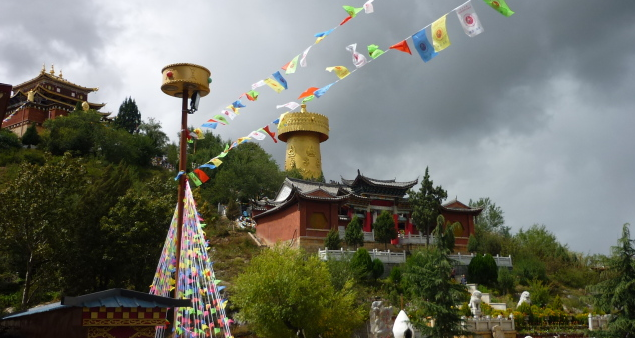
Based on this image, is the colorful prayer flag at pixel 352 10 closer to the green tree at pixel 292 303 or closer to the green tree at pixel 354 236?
the green tree at pixel 292 303

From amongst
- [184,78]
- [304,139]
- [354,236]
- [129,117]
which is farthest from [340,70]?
[129,117]

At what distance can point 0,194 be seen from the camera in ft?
57.8

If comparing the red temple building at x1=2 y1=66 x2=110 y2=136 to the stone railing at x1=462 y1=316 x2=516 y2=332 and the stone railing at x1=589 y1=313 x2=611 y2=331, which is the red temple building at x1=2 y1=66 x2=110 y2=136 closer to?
the stone railing at x1=462 y1=316 x2=516 y2=332

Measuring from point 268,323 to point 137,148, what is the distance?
32739 millimetres

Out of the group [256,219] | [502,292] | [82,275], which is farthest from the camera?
[256,219]

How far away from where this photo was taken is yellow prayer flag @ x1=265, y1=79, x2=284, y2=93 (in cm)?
1090

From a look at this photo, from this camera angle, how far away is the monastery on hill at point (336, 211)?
2905 cm

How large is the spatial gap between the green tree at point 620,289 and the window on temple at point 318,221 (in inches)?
626

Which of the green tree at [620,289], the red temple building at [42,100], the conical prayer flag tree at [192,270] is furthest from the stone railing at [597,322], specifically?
the red temple building at [42,100]

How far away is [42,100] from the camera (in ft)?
164

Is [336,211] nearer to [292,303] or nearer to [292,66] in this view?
[292,303]

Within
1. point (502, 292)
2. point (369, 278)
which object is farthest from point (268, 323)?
point (502, 292)

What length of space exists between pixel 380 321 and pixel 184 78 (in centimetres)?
1096

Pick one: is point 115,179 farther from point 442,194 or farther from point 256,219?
point 442,194
